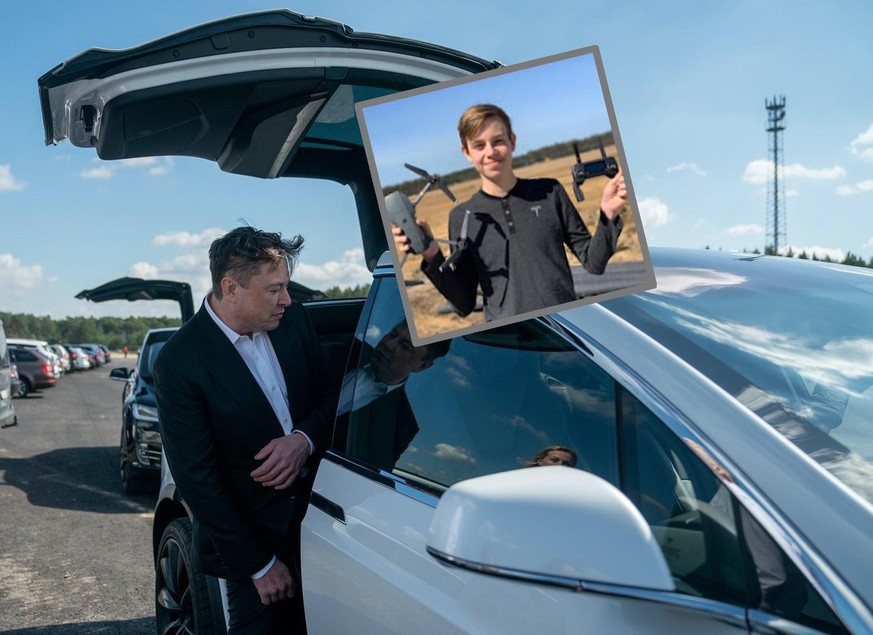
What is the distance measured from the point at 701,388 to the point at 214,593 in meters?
2.03

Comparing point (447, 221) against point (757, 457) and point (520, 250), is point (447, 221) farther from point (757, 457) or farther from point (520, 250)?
point (757, 457)

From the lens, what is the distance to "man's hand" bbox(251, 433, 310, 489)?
2.52 m

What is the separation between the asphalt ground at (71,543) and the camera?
16.5 ft

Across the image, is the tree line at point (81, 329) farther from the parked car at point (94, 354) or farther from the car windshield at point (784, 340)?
the car windshield at point (784, 340)

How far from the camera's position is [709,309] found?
1714 millimetres

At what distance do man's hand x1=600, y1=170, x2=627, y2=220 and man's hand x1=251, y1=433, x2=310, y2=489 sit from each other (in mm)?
1332

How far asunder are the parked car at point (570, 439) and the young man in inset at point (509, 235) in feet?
0.41

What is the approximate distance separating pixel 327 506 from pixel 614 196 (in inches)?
47.3

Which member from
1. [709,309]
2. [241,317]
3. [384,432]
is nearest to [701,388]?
[709,309]

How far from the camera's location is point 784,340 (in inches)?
65.4

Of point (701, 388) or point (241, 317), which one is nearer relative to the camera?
point (701, 388)

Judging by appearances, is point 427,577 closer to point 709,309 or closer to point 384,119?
point 709,309

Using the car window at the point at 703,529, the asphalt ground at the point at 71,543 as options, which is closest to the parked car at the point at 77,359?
the asphalt ground at the point at 71,543

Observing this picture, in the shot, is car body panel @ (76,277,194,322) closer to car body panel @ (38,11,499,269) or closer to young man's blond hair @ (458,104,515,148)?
car body panel @ (38,11,499,269)
